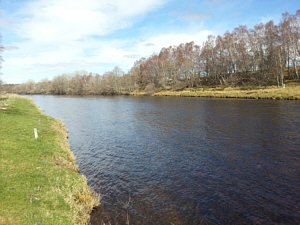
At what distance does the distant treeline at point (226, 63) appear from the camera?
64688 millimetres

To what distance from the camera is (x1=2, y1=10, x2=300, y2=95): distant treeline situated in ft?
212

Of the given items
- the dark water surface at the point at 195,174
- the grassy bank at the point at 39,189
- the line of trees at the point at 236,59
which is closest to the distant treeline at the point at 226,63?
the line of trees at the point at 236,59

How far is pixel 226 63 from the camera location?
83.9 meters

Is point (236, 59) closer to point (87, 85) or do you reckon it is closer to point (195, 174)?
point (195, 174)

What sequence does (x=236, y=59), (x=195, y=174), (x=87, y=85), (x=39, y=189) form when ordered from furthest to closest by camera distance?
1. (x=87, y=85)
2. (x=236, y=59)
3. (x=195, y=174)
4. (x=39, y=189)

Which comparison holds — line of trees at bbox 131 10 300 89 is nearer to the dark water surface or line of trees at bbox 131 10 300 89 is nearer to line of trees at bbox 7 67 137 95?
line of trees at bbox 7 67 137 95

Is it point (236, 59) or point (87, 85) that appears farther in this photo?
point (87, 85)

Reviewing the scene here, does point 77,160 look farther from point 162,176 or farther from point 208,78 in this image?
point 208,78

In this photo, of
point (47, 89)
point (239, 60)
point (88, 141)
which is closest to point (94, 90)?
point (47, 89)

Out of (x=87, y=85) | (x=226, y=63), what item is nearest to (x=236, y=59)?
(x=226, y=63)

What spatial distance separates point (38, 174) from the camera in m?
10.0

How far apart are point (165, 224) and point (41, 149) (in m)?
10.2

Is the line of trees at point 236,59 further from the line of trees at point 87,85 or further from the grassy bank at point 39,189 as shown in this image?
the grassy bank at point 39,189

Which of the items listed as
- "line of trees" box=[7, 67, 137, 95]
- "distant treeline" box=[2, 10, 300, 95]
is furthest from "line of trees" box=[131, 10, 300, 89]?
"line of trees" box=[7, 67, 137, 95]
